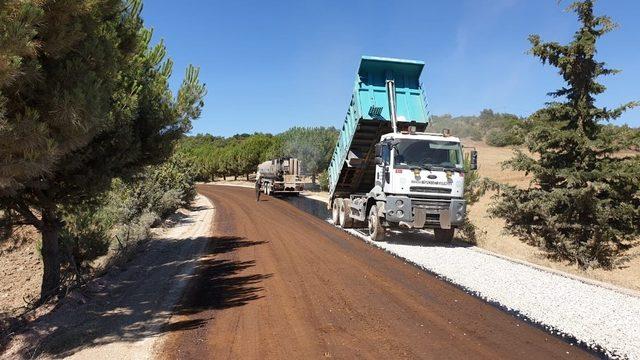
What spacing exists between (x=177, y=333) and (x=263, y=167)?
2792 centimetres

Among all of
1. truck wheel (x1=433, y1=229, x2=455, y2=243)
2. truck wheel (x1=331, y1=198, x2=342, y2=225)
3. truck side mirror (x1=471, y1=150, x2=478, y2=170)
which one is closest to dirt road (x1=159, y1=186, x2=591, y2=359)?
truck wheel (x1=433, y1=229, x2=455, y2=243)

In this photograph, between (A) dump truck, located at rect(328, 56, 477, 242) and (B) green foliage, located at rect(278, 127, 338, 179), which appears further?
(B) green foliage, located at rect(278, 127, 338, 179)

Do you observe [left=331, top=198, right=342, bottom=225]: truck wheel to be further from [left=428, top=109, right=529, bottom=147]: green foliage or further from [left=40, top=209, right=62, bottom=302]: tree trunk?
[left=40, top=209, right=62, bottom=302]: tree trunk

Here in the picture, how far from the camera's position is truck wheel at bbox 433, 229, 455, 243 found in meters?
12.9

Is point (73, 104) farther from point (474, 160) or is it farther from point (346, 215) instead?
point (346, 215)

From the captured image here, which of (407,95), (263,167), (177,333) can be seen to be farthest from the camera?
(263,167)

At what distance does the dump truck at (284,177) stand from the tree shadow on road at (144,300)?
20.0 metres

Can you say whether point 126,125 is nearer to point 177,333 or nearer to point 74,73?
point 74,73

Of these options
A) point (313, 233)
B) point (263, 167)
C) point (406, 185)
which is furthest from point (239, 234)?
point (263, 167)

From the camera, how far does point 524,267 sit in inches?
377

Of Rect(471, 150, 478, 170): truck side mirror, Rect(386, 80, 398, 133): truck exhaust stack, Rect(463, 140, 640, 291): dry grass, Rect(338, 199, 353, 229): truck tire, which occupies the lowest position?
Rect(463, 140, 640, 291): dry grass

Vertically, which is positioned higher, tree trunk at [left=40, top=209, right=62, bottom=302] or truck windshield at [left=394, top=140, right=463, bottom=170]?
truck windshield at [left=394, top=140, right=463, bottom=170]

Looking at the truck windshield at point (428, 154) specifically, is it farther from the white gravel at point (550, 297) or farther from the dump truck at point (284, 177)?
the dump truck at point (284, 177)

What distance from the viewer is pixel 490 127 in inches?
3541
